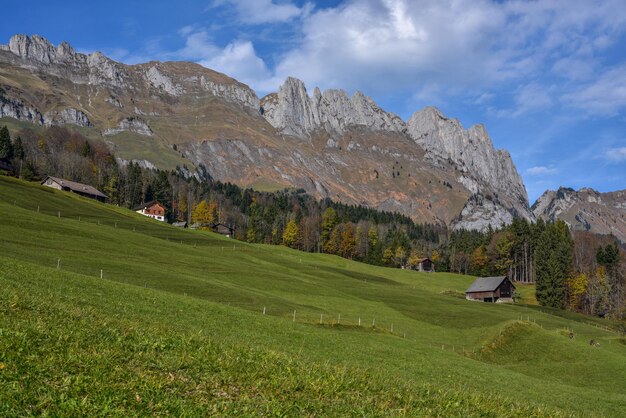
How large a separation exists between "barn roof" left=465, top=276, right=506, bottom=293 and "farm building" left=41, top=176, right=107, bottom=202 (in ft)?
416

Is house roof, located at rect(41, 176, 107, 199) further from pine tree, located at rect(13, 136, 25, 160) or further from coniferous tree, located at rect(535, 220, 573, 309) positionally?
coniferous tree, located at rect(535, 220, 573, 309)

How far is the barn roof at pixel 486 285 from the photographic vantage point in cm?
13756

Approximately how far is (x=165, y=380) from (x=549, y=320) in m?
101

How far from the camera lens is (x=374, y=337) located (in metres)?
53.0

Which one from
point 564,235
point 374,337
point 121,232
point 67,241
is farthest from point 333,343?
point 564,235

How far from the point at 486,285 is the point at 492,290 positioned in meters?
3.09

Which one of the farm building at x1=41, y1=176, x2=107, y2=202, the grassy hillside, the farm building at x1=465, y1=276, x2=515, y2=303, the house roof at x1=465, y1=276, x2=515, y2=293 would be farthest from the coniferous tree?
the farm building at x1=41, y1=176, x2=107, y2=202

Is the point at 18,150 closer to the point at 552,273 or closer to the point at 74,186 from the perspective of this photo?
the point at 74,186

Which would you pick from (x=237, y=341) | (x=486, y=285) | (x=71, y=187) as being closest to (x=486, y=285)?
(x=486, y=285)

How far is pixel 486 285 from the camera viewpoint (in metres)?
140

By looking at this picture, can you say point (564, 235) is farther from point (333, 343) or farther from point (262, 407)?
point (262, 407)

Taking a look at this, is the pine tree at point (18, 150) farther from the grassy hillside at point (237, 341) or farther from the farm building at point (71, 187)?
the grassy hillside at point (237, 341)

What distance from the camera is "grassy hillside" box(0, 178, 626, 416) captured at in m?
→ 12.4

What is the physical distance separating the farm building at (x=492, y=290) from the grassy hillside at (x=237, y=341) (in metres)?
23.0
